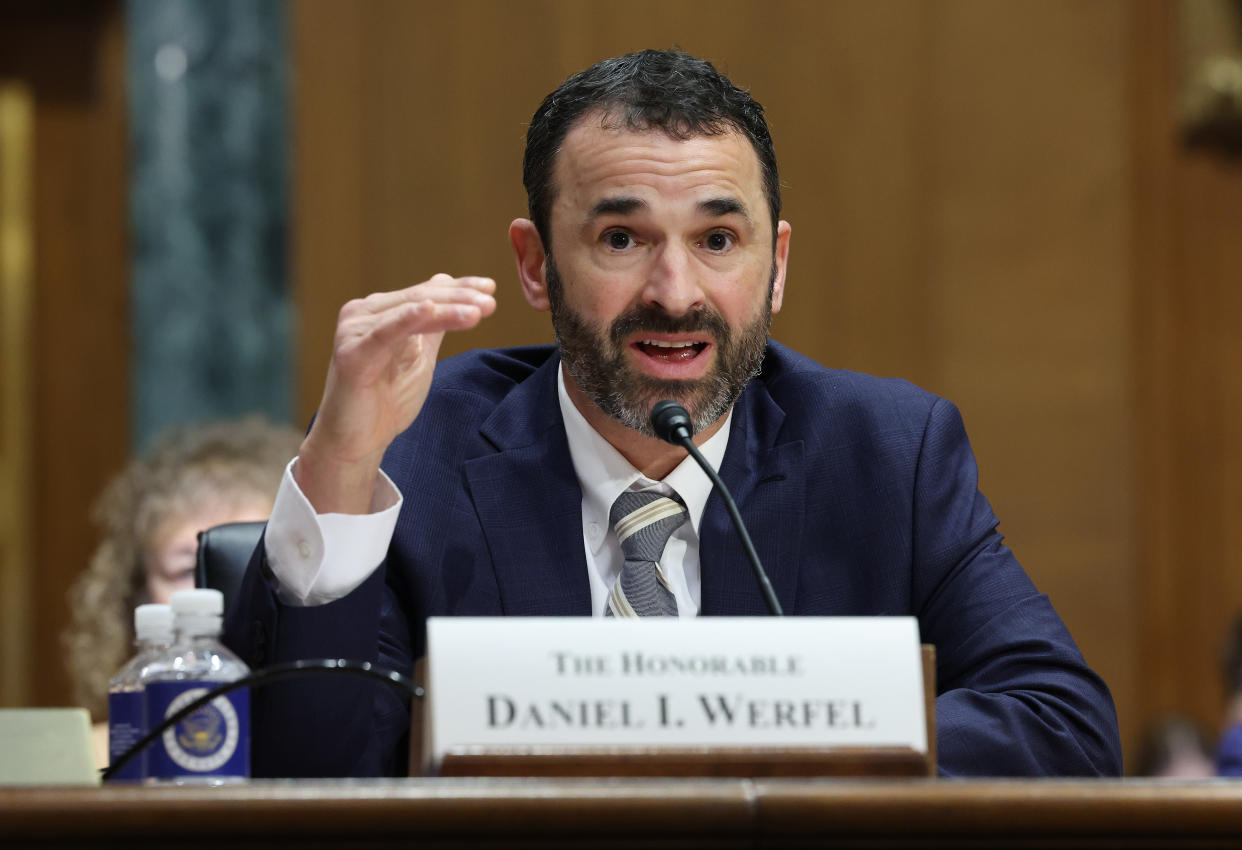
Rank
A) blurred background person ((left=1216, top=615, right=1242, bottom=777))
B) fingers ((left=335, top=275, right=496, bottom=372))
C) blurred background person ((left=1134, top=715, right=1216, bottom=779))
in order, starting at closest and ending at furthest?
1. fingers ((left=335, top=275, right=496, bottom=372))
2. blurred background person ((left=1216, top=615, right=1242, bottom=777))
3. blurred background person ((left=1134, top=715, right=1216, bottom=779))

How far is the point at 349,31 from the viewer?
3877 mm

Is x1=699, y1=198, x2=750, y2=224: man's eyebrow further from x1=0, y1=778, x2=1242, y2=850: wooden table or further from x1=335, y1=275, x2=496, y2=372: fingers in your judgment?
x1=0, y1=778, x2=1242, y2=850: wooden table

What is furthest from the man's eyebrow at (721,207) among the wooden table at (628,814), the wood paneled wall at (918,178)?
the wood paneled wall at (918,178)

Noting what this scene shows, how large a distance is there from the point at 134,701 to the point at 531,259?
3.14 ft

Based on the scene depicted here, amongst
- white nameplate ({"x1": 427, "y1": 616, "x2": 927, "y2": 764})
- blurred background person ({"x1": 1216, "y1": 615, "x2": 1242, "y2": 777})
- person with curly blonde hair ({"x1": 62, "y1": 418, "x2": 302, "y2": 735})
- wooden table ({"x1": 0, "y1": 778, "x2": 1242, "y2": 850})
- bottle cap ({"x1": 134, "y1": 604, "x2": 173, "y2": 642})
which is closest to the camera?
wooden table ({"x1": 0, "y1": 778, "x2": 1242, "y2": 850})

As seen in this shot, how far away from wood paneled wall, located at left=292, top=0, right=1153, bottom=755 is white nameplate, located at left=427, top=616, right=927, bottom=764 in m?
2.87

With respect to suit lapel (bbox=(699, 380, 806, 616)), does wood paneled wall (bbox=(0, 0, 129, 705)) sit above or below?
above

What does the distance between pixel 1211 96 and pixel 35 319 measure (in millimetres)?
3033

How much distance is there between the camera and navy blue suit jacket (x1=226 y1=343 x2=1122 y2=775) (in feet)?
4.85

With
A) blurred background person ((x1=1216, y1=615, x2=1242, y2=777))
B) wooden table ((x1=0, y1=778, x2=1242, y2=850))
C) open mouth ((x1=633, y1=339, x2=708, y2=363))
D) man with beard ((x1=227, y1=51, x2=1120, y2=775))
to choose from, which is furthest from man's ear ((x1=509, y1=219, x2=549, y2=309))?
blurred background person ((x1=1216, y1=615, x2=1242, y2=777))

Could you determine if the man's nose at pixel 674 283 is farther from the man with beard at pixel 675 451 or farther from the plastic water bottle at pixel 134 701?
the plastic water bottle at pixel 134 701

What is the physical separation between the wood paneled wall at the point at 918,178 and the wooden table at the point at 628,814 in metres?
3.02

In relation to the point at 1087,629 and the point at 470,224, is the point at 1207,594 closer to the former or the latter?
the point at 1087,629

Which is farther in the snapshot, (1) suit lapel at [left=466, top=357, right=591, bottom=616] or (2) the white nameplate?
(1) suit lapel at [left=466, top=357, right=591, bottom=616]
